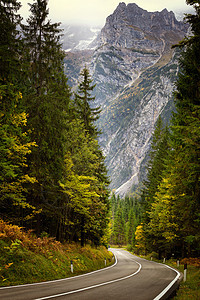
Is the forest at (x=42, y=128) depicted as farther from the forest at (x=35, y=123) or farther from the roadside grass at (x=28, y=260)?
the roadside grass at (x=28, y=260)

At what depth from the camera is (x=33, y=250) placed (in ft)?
39.4

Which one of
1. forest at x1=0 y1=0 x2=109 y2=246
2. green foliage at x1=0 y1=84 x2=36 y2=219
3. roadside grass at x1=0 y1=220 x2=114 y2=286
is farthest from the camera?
forest at x1=0 y1=0 x2=109 y2=246

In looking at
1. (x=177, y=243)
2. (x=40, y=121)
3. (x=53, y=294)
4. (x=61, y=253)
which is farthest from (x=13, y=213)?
(x=177, y=243)

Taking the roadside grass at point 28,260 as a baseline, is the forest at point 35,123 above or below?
above

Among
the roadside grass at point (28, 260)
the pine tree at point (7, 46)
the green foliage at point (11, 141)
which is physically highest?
the pine tree at point (7, 46)

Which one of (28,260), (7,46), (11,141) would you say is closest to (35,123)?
(11,141)

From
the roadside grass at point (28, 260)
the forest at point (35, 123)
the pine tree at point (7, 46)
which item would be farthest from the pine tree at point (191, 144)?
the pine tree at point (7, 46)

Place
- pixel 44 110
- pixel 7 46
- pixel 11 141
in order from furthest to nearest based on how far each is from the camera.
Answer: pixel 44 110 < pixel 7 46 < pixel 11 141

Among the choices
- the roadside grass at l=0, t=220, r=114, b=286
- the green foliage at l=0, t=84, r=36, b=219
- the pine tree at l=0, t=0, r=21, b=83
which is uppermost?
the pine tree at l=0, t=0, r=21, b=83

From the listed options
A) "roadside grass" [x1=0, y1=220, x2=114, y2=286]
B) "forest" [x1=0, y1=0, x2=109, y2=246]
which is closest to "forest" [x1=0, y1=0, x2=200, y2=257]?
"forest" [x1=0, y1=0, x2=109, y2=246]

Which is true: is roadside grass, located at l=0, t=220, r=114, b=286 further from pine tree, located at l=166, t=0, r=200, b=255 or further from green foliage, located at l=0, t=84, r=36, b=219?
Answer: pine tree, located at l=166, t=0, r=200, b=255

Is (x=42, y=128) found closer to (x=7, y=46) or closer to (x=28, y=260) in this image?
(x=7, y=46)

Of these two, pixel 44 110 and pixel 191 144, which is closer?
pixel 191 144

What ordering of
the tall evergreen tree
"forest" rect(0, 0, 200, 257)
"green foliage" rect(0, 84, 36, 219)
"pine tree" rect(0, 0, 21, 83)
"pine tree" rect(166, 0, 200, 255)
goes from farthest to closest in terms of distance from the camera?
the tall evergreen tree
"forest" rect(0, 0, 200, 257)
"pine tree" rect(0, 0, 21, 83)
"pine tree" rect(166, 0, 200, 255)
"green foliage" rect(0, 84, 36, 219)
